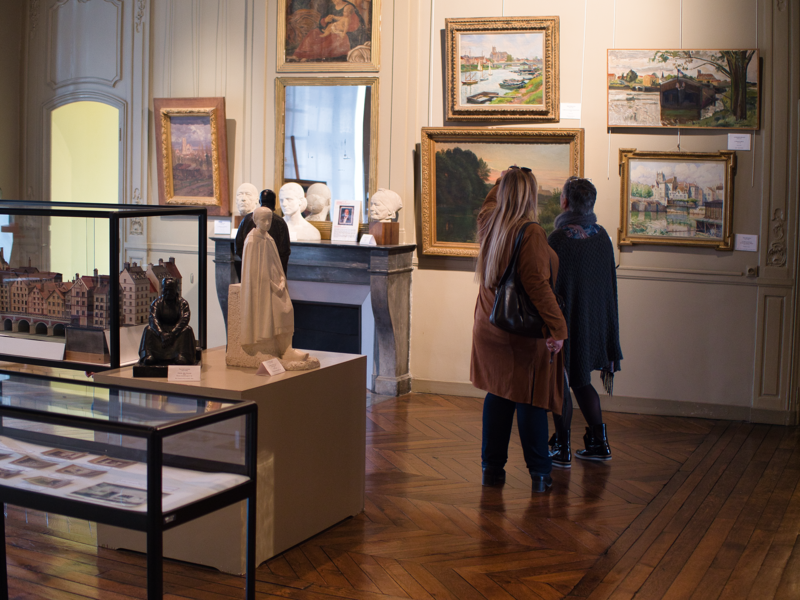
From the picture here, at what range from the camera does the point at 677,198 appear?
6.74 metres

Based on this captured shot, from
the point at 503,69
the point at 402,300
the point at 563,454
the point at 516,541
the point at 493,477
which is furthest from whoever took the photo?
the point at 402,300

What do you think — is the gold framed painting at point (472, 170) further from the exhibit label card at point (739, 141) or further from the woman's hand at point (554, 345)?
the woman's hand at point (554, 345)

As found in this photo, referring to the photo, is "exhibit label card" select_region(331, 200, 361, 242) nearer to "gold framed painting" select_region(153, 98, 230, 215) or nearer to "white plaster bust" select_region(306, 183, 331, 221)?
"white plaster bust" select_region(306, 183, 331, 221)

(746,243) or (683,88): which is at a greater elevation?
(683,88)

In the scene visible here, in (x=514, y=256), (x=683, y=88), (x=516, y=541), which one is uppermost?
(x=683, y=88)

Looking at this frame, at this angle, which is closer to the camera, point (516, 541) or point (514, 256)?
point (516, 541)

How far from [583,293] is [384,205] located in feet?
8.56

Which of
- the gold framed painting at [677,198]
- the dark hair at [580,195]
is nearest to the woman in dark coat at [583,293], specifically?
the dark hair at [580,195]

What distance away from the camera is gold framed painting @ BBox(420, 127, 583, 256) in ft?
22.8

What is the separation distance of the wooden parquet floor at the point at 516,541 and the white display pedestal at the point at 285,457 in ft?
0.27

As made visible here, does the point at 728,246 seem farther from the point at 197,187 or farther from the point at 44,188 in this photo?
the point at 44,188

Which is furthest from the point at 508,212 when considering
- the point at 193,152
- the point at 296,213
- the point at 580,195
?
the point at 193,152

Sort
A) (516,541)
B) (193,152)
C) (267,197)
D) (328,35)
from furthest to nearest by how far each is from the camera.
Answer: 1. (193,152)
2. (328,35)
3. (267,197)
4. (516,541)

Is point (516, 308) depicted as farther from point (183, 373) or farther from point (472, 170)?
point (472, 170)
